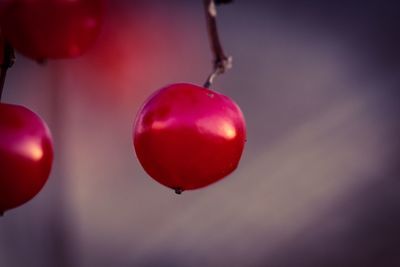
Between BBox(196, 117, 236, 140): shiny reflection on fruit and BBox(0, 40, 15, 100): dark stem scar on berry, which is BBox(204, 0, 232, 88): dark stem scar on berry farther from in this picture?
BBox(0, 40, 15, 100): dark stem scar on berry

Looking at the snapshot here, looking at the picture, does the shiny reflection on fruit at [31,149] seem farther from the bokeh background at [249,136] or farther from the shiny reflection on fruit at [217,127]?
the bokeh background at [249,136]

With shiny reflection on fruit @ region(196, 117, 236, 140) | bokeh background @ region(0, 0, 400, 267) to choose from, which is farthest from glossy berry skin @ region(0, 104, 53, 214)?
bokeh background @ region(0, 0, 400, 267)

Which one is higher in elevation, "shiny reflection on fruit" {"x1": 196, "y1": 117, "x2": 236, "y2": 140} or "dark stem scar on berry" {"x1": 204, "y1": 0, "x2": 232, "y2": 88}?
"dark stem scar on berry" {"x1": 204, "y1": 0, "x2": 232, "y2": 88}

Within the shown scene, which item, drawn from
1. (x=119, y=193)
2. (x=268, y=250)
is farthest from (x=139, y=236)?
(x=268, y=250)

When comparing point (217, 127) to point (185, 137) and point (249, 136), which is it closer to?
point (185, 137)

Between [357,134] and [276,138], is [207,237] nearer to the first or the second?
[276,138]

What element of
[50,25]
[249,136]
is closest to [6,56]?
[50,25]
